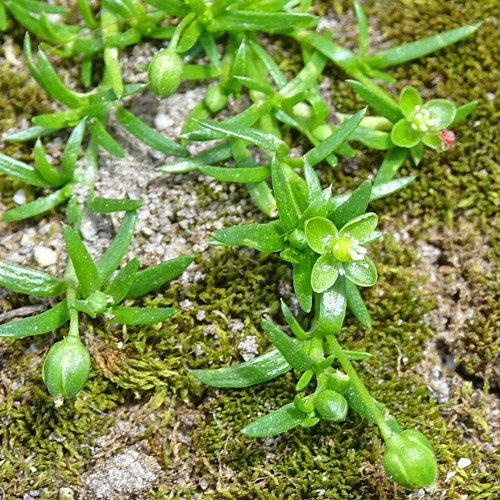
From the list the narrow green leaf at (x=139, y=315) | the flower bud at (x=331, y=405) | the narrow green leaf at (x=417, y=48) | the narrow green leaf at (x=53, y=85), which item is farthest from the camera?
the narrow green leaf at (x=417, y=48)

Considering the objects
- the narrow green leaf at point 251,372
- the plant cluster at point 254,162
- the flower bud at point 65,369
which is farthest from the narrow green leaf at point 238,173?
the flower bud at point 65,369

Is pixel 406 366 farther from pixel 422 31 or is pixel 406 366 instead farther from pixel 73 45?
pixel 73 45

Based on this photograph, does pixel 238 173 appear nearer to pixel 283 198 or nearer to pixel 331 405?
pixel 283 198

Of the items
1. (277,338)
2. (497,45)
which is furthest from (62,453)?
(497,45)

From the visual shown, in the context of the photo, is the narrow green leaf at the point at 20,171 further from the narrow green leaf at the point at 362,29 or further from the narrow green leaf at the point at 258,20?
the narrow green leaf at the point at 362,29

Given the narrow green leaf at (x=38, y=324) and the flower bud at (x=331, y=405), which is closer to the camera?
the flower bud at (x=331, y=405)

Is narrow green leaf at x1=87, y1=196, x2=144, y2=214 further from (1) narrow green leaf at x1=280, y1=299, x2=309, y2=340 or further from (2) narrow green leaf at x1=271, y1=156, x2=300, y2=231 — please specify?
(1) narrow green leaf at x1=280, y1=299, x2=309, y2=340

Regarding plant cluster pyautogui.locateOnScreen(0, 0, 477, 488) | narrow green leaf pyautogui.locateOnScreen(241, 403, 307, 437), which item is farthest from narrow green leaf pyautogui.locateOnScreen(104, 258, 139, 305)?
narrow green leaf pyautogui.locateOnScreen(241, 403, 307, 437)
